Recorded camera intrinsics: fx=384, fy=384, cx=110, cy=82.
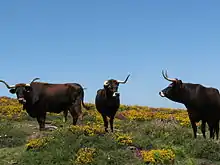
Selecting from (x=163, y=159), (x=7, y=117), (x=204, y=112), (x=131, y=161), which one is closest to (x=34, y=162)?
(x=131, y=161)

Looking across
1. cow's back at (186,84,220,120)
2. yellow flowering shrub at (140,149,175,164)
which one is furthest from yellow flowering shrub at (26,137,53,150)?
cow's back at (186,84,220,120)

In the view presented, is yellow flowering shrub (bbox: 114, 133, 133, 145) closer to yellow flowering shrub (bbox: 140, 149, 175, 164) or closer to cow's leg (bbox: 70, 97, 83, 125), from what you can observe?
yellow flowering shrub (bbox: 140, 149, 175, 164)

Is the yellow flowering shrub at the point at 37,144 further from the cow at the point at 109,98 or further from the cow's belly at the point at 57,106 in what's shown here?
the cow's belly at the point at 57,106

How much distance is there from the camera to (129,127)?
17594mm

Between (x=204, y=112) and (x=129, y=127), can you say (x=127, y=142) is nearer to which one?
(x=204, y=112)

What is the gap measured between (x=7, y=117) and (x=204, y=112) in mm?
11388

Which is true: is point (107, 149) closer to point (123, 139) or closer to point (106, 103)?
point (123, 139)

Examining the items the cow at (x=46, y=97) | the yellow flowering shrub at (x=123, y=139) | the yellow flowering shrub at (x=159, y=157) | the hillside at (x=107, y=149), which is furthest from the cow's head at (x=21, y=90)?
the yellow flowering shrub at (x=159, y=157)

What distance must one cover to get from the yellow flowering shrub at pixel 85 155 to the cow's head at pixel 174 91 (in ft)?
12.9

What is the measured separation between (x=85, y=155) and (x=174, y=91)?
4565 millimetres

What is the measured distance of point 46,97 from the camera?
15836 millimetres

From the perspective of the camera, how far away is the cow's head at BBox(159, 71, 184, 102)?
13.9m

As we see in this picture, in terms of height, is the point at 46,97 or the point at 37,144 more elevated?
the point at 46,97

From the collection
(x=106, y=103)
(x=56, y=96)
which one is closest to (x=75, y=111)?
(x=56, y=96)
